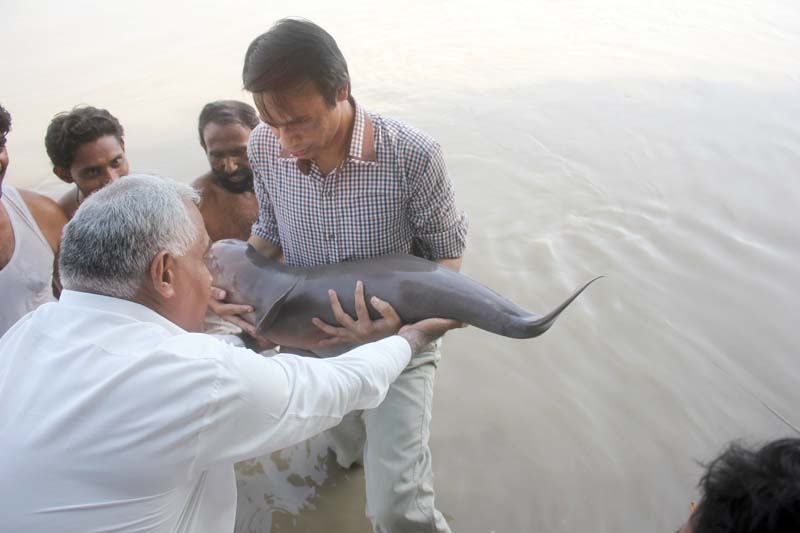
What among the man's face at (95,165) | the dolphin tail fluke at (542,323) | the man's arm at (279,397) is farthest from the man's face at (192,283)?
the man's face at (95,165)

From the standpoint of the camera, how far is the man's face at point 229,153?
3.78 m

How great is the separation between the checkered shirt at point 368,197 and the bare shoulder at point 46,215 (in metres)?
1.16

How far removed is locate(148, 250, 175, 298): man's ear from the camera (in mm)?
1804

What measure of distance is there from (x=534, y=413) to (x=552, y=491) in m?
0.57

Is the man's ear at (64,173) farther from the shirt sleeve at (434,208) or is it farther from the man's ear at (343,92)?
the shirt sleeve at (434,208)

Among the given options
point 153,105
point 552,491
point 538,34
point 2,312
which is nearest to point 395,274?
point 552,491

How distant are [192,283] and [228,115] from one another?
82.4 inches

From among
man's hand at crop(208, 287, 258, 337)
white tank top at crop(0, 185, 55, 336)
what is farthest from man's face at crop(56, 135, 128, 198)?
man's hand at crop(208, 287, 258, 337)

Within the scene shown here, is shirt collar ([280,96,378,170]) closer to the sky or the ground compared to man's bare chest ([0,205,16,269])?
closer to the sky

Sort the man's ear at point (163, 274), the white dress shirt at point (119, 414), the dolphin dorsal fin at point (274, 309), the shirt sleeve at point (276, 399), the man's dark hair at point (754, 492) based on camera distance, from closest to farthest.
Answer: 1. the man's dark hair at point (754, 492)
2. the white dress shirt at point (119, 414)
3. the shirt sleeve at point (276, 399)
4. the man's ear at point (163, 274)
5. the dolphin dorsal fin at point (274, 309)

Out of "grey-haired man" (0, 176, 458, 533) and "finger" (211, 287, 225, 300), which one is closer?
"grey-haired man" (0, 176, 458, 533)

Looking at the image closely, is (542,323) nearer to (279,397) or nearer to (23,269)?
(279,397)

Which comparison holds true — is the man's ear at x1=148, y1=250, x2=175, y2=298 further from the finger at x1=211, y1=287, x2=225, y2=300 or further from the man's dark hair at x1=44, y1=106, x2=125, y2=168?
the man's dark hair at x1=44, y1=106, x2=125, y2=168

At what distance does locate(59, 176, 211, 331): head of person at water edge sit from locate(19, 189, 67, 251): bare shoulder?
157 cm
